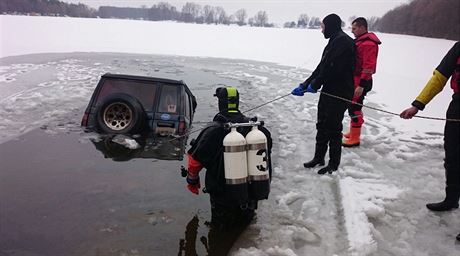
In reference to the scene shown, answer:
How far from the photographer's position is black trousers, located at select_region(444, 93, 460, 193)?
446 cm

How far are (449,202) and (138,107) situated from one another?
4.84m

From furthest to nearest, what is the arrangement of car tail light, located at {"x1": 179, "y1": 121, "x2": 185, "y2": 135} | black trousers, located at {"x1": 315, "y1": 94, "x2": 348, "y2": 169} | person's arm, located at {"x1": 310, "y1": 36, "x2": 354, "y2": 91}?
1. car tail light, located at {"x1": 179, "y1": 121, "x2": 185, "y2": 135}
2. black trousers, located at {"x1": 315, "y1": 94, "x2": 348, "y2": 169}
3. person's arm, located at {"x1": 310, "y1": 36, "x2": 354, "y2": 91}

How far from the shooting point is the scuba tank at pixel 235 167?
12.0 ft

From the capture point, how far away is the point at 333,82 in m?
5.86

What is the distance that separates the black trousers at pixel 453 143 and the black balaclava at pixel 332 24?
6.43ft

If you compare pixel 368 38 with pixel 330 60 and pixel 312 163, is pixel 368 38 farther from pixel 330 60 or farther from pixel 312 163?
pixel 312 163

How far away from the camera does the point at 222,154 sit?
390 cm

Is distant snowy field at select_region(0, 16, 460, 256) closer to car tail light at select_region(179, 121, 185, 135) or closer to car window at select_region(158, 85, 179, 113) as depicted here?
car tail light at select_region(179, 121, 185, 135)

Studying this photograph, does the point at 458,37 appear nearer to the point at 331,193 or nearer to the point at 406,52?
the point at 406,52

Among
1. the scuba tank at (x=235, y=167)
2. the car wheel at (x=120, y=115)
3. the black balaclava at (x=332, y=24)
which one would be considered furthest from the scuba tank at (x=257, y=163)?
the car wheel at (x=120, y=115)

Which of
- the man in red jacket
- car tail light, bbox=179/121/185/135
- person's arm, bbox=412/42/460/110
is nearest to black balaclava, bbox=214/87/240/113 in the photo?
person's arm, bbox=412/42/460/110

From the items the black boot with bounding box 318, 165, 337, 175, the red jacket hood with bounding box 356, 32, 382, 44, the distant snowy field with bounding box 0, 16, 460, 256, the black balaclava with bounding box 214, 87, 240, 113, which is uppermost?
the red jacket hood with bounding box 356, 32, 382, 44

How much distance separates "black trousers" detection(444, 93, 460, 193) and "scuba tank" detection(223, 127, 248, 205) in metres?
2.54

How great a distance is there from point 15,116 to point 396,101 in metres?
11.2
